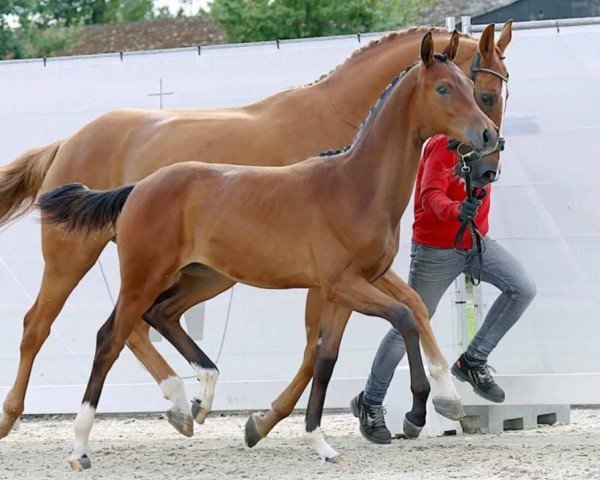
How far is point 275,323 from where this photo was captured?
784 centimetres

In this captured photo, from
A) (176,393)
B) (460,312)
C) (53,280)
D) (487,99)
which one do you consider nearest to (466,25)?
(487,99)

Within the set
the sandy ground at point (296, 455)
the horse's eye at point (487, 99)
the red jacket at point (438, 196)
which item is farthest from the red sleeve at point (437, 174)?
the sandy ground at point (296, 455)

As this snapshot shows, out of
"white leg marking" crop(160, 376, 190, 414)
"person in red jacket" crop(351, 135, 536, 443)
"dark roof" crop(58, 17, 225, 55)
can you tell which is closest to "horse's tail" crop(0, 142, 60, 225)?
"white leg marking" crop(160, 376, 190, 414)

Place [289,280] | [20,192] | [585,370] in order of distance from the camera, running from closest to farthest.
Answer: [289,280], [585,370], [20,192]

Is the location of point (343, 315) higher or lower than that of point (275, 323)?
higher

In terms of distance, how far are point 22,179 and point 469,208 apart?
2838mm

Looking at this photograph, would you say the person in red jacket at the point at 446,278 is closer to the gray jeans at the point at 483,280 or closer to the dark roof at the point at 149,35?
the gray jeans at the point at 483,280

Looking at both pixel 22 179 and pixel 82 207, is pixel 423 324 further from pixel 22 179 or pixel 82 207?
pixel 22 179

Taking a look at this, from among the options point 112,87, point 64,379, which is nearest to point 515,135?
point 112,87

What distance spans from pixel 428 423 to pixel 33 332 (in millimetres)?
2225

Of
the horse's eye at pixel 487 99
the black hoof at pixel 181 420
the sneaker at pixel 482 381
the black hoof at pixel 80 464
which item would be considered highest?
the horse's eye at pixel 487 99

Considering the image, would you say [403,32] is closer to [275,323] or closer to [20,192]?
[275,323]

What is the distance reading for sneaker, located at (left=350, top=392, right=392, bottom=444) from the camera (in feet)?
21.3

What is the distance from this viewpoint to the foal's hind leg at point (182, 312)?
649 cm
